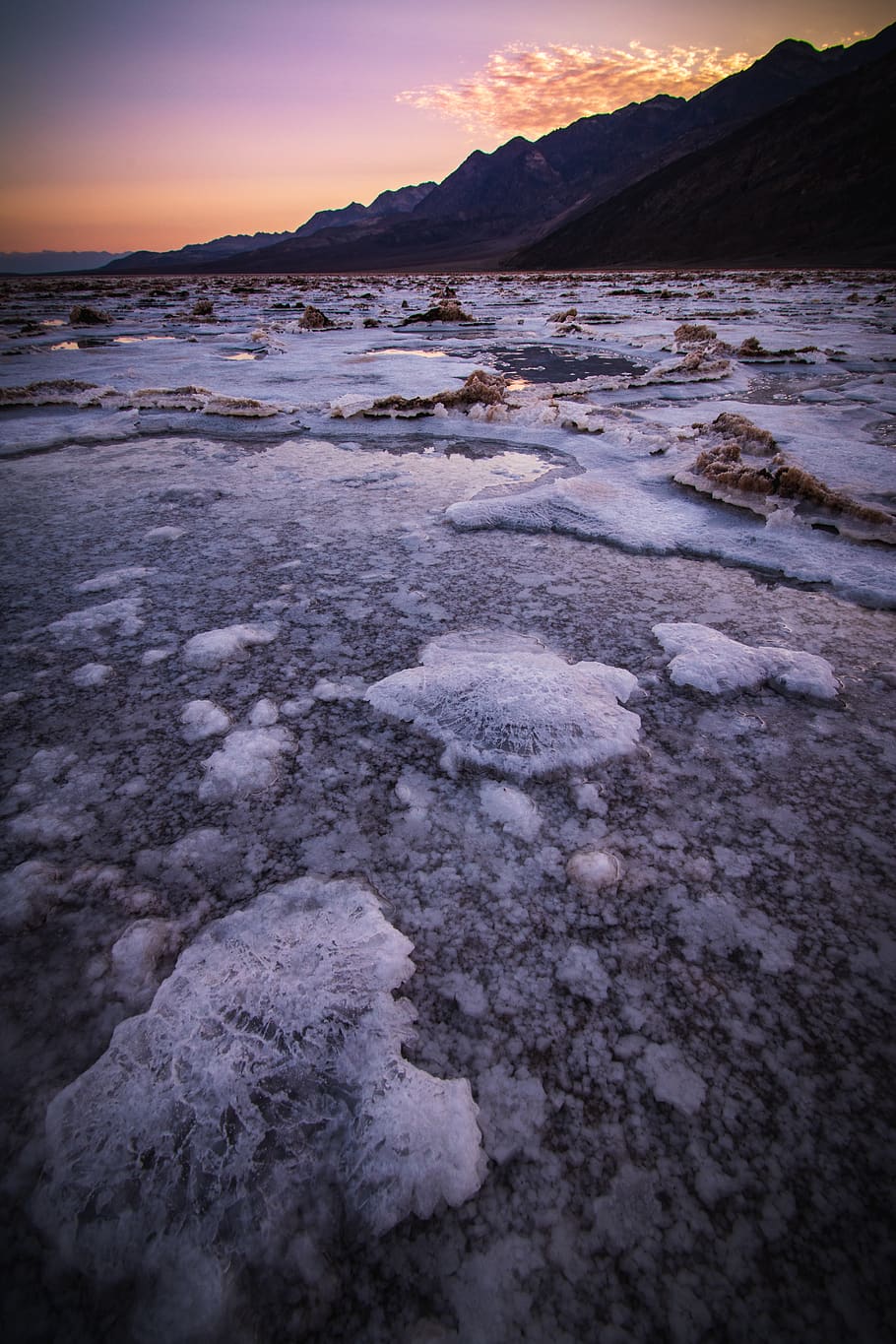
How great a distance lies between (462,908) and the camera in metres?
0.96

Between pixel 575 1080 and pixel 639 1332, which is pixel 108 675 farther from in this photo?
pixel 639 1332

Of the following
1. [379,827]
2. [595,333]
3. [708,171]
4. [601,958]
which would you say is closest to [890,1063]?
[601,958]

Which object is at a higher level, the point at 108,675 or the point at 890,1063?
the point at 108,675

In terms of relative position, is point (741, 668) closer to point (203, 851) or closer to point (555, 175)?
point (203, 851)

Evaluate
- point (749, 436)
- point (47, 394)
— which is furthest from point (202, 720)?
point (47, 394)

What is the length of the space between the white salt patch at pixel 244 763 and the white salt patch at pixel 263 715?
24 millimetres

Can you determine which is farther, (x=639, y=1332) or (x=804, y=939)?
(x=804, y=939)

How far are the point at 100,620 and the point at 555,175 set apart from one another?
163788mm

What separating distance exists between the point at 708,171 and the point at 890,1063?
68.9 m

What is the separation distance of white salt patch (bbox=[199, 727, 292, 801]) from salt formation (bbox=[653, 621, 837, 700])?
0.99 meters

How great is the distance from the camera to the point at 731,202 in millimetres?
46188

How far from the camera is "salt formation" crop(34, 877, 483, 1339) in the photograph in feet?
2.09

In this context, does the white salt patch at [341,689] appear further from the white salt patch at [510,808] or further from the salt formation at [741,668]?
the salt formation at [741,668]

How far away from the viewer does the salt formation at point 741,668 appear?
144cm
